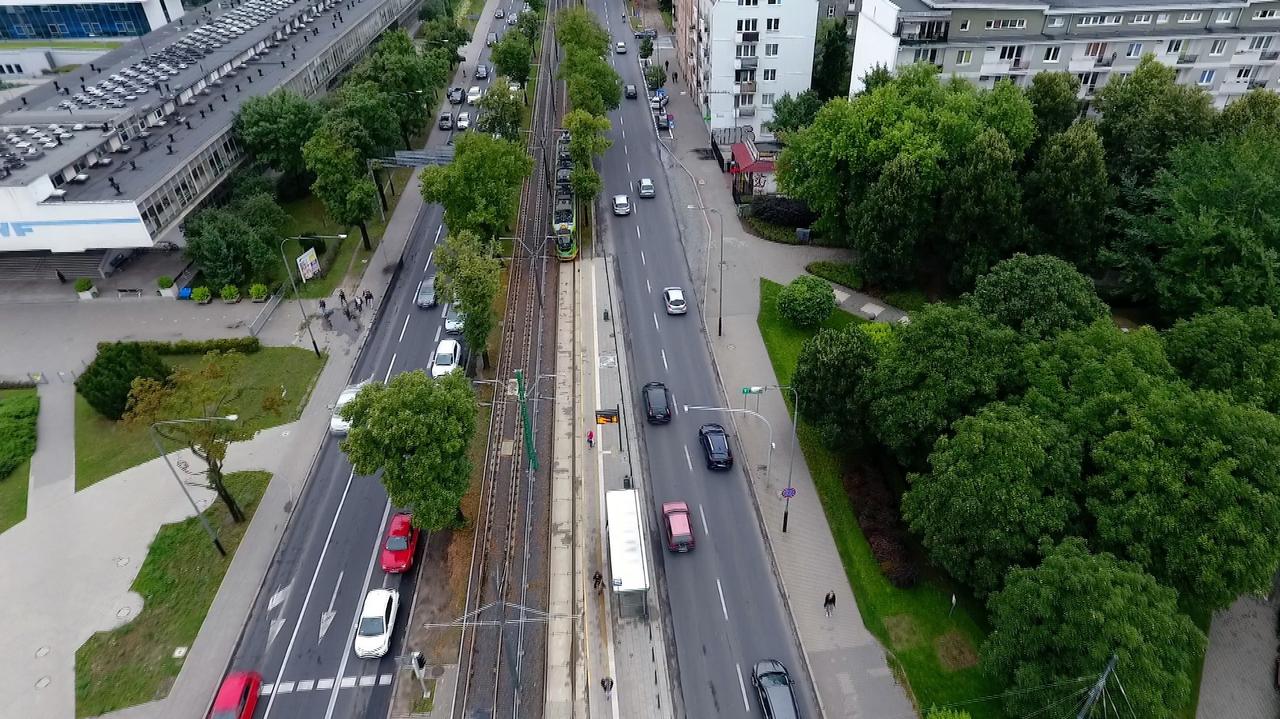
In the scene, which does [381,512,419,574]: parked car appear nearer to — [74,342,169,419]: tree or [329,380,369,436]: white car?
[329,380,369,436]: white car

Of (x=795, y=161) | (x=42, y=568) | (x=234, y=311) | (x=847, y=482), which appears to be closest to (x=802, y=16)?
(x=795, y=161)

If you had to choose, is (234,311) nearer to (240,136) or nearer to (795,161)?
(240,136)

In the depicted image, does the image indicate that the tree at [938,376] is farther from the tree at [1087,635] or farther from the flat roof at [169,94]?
the flat roof at [169,94]

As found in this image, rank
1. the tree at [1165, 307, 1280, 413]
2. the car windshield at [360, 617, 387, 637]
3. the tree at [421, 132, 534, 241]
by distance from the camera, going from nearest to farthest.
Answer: the car windshield at [360, 617, 387, 637] < the tree at [1165, 307, 1280, 413] < the tree at [421, 132, 534, 241]

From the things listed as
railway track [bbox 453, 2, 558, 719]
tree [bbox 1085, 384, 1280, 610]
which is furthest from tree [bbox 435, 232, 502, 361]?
tree [bbox 1085, 384, 1280, 610]

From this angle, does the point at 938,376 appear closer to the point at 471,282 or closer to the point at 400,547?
the point at 471,282
